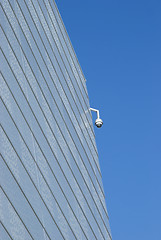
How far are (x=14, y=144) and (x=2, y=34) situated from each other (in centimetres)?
592

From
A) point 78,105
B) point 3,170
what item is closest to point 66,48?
point 78,105

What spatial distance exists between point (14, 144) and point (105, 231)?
14218 millimetres

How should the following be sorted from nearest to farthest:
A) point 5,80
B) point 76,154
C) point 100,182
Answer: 1. point 5,80
2. point 76,154
3. point 100,182

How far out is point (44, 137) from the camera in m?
28.4

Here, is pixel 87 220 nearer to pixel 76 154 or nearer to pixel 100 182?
pixel 76 154

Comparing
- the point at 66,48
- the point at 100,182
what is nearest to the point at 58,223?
Answer: the point at 100,182

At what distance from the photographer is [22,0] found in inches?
1280

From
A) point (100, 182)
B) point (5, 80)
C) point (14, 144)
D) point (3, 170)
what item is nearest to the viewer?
point (3, 170)

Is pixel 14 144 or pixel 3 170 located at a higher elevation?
pixel 14 144

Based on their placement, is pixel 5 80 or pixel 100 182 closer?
pixel 5 80

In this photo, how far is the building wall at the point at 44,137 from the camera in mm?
22859

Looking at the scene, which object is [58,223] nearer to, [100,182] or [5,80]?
[5,80]

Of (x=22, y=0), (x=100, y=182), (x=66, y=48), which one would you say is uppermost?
(x=66, y=48)

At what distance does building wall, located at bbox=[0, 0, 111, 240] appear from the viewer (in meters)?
22.9
